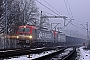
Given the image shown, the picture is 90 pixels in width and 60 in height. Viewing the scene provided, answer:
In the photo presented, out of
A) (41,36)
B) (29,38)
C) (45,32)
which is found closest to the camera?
(29,38)

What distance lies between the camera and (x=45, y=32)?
4403cm

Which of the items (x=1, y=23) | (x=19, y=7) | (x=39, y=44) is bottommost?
(x=39, y=44)

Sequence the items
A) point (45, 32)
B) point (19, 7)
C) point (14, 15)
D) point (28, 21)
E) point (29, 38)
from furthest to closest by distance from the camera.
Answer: point (28, 21) → point (19, 7) → point (14, 15) → point (45, 32) → point (29, 38)

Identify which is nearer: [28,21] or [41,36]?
[41,36]

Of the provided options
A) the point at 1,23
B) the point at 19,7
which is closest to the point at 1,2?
the point at 1,23

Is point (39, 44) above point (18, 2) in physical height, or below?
below

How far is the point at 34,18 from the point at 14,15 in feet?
31.8

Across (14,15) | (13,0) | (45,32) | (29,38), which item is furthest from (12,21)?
(29,38)

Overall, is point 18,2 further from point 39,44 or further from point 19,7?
point 39,44

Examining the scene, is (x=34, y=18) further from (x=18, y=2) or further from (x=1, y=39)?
(x=1, y=39)

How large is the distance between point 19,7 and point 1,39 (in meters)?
14.2

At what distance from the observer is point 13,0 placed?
4681cm

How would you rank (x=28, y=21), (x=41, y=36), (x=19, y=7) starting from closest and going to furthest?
(x=41, y=36) → (x=19, y=7) → (x=28, y=21)

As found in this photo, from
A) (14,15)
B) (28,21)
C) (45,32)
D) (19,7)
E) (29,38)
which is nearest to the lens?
(29,38)
